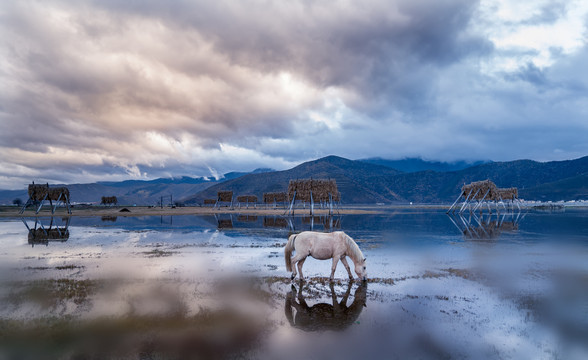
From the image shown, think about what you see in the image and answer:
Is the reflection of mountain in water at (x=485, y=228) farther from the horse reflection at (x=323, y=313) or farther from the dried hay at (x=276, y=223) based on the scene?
the horse reflection at (x=323, y=313)

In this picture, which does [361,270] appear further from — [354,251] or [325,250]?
[325,250]

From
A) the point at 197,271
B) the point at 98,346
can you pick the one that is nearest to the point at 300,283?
the point at 197,271

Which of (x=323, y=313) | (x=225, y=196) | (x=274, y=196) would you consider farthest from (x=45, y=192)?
(x=323, y=313)

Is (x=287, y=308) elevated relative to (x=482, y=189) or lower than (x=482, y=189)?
lower

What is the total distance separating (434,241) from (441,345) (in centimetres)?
1647

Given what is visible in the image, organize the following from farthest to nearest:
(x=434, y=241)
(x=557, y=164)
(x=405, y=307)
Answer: (x=557, y=164) < (x=434, y=241) < (x=405, y=307)

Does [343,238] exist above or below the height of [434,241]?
above

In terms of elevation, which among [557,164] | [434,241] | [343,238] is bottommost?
[434,241]

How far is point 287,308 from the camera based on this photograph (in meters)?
8.26

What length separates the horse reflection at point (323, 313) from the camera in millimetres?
7188

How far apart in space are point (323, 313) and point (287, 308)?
1.01 metres

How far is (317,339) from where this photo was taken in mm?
6461

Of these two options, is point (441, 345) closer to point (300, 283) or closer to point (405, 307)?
point (405, 307)

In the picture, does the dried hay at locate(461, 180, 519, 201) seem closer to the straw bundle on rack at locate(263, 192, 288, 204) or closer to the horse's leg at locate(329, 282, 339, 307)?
the straw bundle on rack at locate(263, 192, 288, 204)
